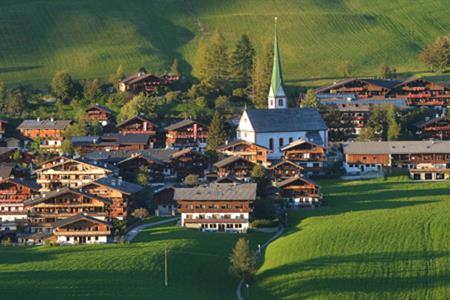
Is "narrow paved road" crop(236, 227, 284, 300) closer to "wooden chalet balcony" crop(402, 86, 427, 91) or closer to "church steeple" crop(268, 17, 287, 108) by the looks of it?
"church steeple" crop(268, 17, 287, 108)

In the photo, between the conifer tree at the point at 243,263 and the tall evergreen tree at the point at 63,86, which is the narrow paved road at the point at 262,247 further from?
the tall evergreen tree at the point at 63,86

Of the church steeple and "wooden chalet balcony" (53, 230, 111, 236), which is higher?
the church steeple

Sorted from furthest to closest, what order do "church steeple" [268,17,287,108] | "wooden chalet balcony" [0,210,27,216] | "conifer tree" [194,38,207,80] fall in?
"conifer tree" [194,38,207,80] < "church steeple" [268,17,287,108] < "wooden chalet balcony" [0,210,27,216]

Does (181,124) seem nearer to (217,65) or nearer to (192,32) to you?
(217,65)

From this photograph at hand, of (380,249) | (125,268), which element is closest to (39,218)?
(125,268)

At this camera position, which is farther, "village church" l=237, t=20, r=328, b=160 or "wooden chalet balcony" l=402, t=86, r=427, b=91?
"wooden chalet balcony" l=402, t=86, r=427, b=91

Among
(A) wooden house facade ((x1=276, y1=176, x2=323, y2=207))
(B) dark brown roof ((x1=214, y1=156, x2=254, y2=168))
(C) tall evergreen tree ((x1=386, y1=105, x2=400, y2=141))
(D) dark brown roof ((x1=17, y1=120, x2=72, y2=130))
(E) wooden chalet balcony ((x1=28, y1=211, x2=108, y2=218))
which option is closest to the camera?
(E) wooden chalet balcony ((x1=28, y1=211, x2=108, y2=218))

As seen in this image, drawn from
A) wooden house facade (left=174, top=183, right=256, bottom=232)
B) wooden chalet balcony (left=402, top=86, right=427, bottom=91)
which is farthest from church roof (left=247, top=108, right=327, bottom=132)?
wooden house facade (left=174, top=183, right=256, bottom=232)

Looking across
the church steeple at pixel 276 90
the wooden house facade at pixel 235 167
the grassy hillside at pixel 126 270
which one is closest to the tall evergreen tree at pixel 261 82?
the church steeple at pixel 276 90
